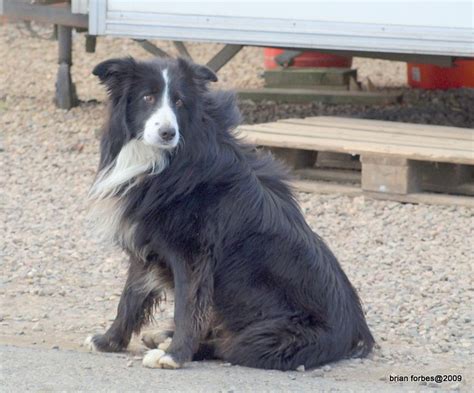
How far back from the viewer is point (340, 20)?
9305 millimetres

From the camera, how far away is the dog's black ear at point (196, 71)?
5043 mm

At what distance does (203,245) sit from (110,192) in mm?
550

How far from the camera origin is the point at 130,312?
17.1ft

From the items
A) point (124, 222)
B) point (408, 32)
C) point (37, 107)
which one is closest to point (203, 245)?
point (124, 222)

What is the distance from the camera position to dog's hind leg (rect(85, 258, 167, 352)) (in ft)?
17.0

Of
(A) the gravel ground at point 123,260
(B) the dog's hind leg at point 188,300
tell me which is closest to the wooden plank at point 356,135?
(A) the gravel ground at point 123,260

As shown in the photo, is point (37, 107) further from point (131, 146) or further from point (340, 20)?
point (131, 146)

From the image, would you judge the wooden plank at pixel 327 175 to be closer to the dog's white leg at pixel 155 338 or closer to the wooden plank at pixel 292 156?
the wooden plank at pixel 292 156

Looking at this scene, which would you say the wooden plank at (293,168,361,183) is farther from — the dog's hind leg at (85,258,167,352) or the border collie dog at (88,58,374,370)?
the dog's hind leg at (85,258,167,352)

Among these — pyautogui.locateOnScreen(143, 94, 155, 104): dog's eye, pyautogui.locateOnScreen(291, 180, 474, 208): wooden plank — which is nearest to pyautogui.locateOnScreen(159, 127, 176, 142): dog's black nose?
pyautogui.locateOnScreen(143, 94, 155, 104): dog's eye

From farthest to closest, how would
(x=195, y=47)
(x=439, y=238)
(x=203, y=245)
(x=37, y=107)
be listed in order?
(x=195, y=47), (x=37, y=107), (x=439, y=238), (x=203, y=245)

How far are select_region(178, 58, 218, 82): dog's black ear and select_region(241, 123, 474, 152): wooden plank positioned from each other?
11.5ft

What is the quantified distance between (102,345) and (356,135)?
4.07 metres

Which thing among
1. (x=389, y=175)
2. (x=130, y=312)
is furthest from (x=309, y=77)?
(x=130, y=312)
